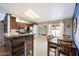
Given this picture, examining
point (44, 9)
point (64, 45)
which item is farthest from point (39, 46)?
point (44, 9)

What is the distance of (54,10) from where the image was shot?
6.44 feet

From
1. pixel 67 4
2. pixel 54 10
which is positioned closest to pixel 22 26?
pixel 54 10

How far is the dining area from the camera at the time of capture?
205cm

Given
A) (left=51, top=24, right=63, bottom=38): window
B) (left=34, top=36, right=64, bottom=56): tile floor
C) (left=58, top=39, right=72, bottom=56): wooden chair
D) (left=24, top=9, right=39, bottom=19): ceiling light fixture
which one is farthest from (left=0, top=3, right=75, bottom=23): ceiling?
(left=58, top=39, right=72, bottom=56): wooden chair

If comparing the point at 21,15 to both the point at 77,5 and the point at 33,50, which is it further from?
the point at 77,5

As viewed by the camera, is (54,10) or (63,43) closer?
(54,10)

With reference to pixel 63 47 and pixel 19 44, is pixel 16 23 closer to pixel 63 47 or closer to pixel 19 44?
pixel 19 44

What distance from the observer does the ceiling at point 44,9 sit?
1855mm

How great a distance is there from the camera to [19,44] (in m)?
2.04

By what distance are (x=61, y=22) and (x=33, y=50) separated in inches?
30.0

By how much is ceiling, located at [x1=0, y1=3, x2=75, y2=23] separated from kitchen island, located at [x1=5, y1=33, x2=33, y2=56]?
1.23ft

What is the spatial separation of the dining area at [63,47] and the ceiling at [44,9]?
1.32ft

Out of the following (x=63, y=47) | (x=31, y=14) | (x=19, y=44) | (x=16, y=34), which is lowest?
(x=63, y=47)

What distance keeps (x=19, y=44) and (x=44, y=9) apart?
811 mm
